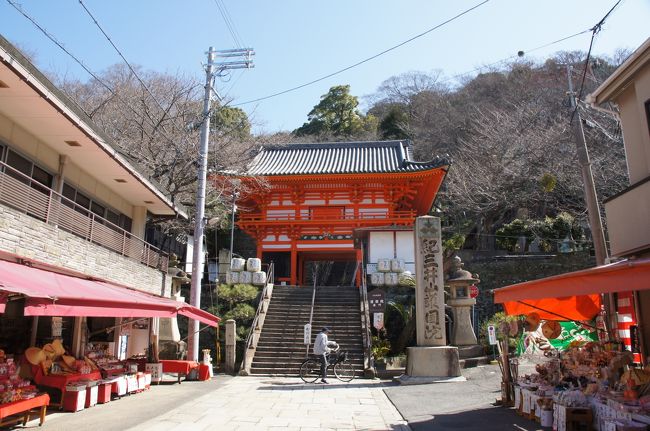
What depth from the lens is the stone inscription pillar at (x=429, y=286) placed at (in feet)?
43.4

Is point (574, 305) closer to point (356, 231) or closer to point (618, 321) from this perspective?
point (618, 321)

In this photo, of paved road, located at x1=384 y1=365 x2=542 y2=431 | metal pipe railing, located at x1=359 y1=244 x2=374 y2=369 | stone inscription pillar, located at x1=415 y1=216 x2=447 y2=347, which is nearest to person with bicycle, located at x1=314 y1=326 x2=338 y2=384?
metal pipe railing, located at x1=359 y1=244 x2=374 y2=369

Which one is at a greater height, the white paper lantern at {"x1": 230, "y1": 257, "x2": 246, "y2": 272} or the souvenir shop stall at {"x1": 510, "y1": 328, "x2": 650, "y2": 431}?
the white paper lantern at {"x1": 230, "y1": 257, "x2": 246, "y2": 272}

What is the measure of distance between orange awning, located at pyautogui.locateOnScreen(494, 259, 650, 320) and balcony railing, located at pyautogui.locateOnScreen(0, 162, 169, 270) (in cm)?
896

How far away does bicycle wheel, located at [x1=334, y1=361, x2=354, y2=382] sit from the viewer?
13.7m

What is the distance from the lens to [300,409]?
28.9ft

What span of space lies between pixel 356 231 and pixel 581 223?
1427 centimetres

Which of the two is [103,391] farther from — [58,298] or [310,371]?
[310,371]

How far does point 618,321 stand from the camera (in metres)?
10.3

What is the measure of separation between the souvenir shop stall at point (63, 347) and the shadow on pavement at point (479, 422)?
5323mm

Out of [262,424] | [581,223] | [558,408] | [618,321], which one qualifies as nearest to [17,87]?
[262,424]

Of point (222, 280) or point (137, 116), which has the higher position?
point (137, 116)

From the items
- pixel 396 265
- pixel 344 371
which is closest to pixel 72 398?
pixel 344 371

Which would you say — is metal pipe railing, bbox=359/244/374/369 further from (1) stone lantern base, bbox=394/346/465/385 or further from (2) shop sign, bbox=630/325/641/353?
Answer: (2) shop sign, bbox=630/325/641/353
